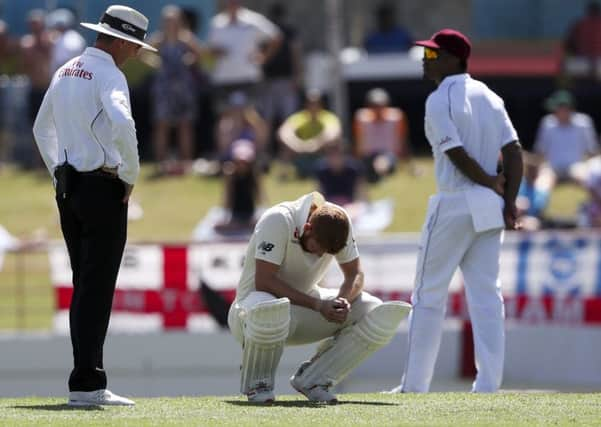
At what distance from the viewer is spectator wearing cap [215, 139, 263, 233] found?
15812 millimetres

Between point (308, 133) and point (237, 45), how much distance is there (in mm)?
1659

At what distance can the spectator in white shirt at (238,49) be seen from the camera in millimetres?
18969

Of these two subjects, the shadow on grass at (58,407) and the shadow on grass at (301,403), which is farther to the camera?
the shadow on grass at (301,403)

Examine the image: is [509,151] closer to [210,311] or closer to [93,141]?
[93,141]

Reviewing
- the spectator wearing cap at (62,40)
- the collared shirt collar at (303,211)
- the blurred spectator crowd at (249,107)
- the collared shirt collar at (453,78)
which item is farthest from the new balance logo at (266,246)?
the spectator wearing cap at (62,40)

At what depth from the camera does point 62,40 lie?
1845 cm

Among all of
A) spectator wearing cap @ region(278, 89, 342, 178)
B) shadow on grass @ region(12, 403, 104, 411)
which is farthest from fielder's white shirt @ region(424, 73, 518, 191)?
spectator wearing cap @ region(278, 89, 342, 178)

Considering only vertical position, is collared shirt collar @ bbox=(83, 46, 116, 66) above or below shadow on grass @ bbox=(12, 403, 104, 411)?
above

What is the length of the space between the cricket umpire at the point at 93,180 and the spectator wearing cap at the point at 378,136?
10.7 m

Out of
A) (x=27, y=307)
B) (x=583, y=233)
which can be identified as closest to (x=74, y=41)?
(x=27, y=307)

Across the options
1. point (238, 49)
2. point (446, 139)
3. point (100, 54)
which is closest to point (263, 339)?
point (100, 54)

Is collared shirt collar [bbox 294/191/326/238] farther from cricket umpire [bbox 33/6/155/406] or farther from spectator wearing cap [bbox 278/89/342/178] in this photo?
spectator wearing cap [bbox 278/89/342/178]

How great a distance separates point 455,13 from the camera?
22891mm

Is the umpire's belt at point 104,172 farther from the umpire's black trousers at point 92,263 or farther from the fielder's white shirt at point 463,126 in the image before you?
the fielder's white shirt at point 463,126
